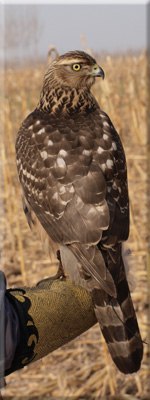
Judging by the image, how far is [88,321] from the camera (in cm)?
233

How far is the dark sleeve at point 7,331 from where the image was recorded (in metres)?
1.72

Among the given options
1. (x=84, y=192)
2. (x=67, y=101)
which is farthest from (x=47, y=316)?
(x=67, y=101)

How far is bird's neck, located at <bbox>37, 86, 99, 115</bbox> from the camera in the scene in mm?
2645

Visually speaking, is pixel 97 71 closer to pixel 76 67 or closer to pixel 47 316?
pixel 76 67

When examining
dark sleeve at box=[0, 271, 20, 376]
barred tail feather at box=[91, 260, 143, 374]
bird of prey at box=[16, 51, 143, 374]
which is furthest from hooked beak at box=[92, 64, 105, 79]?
dark sleeve at box=[0, 271, 20, 376]

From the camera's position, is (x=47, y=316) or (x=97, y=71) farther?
(x=97, y=71)

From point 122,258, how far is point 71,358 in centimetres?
216

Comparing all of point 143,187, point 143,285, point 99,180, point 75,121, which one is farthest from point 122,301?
point 143,187

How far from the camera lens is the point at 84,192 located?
2312 millimetres

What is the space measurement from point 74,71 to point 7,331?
4.79ft

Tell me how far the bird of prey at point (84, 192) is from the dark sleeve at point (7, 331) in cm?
55

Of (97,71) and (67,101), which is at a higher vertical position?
(97,71)

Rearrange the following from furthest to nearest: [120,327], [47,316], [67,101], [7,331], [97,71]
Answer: [67,101] < [97,71] < [120,327] < [47,316] < [7,331]

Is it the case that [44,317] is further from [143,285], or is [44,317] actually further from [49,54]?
[143,285]
